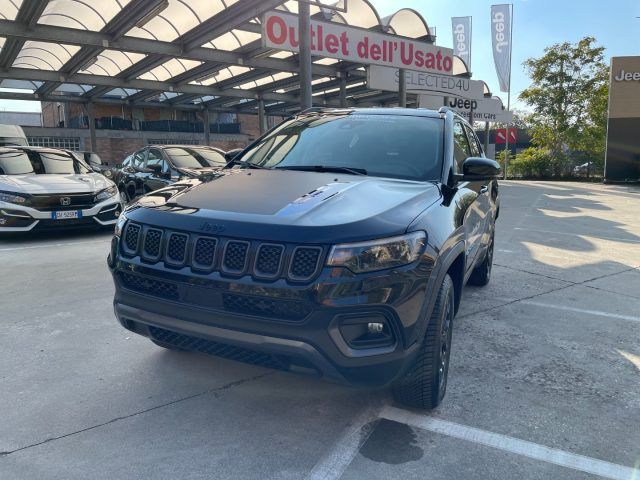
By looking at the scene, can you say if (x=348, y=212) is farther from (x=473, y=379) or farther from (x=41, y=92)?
(x=41, y=92)

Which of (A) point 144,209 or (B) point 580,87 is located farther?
(B) point 580,87

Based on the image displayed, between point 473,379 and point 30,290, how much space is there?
14.1ft

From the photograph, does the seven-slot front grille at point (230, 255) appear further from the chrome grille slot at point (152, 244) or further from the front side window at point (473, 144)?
the front side window at point (473, 144)

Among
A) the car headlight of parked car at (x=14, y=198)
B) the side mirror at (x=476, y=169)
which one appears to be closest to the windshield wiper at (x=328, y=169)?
the side mirror at (x=476, y=169)

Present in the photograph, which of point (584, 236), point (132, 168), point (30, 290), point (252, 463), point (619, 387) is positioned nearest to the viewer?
point (252, 463)

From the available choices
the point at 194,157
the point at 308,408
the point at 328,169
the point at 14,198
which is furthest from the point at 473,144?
the point at 194,157

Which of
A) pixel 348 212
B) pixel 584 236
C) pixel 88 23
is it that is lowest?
pixel 584 236

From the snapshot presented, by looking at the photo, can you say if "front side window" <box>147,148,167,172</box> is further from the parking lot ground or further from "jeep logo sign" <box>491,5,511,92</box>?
"jeep logo sign" <box>491,5,511,92</box>

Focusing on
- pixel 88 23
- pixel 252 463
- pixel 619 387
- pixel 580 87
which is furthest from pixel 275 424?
pixel 580 87

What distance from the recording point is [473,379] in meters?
3.18

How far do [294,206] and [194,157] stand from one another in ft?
26.9

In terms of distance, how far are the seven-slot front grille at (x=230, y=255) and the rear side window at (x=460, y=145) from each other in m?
1.82

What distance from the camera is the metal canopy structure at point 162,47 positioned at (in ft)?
40.2

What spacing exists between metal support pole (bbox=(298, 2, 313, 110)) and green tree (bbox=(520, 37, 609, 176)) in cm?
2102
